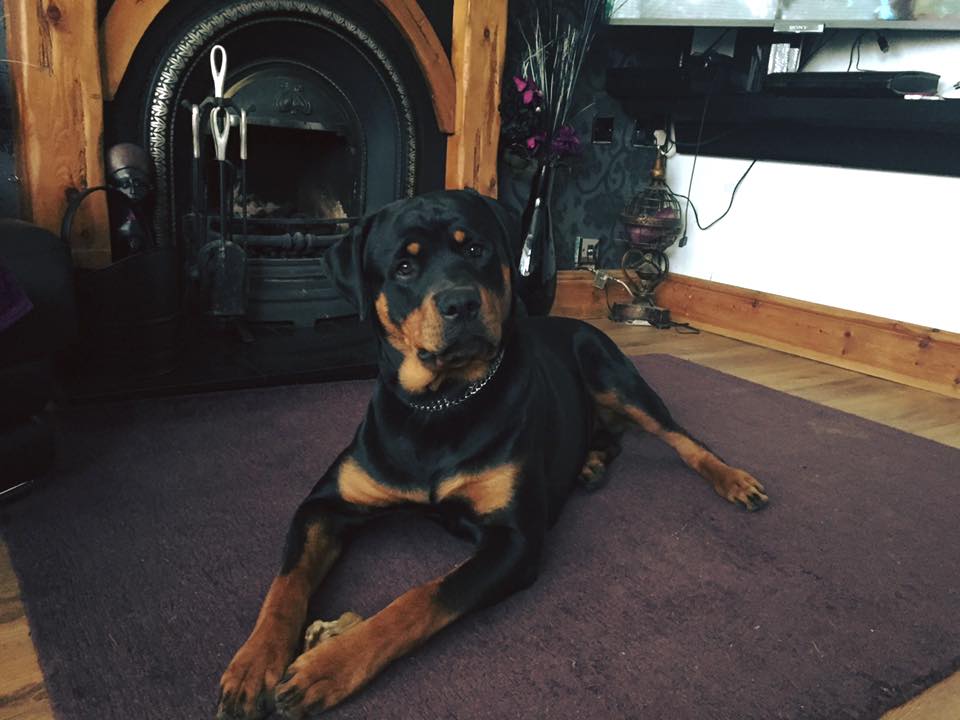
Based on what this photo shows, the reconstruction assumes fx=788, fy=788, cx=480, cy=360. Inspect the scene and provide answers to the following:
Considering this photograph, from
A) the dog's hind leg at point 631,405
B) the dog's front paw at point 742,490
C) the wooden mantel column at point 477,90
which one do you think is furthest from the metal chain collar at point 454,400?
the wooden mantel column at point 477,90

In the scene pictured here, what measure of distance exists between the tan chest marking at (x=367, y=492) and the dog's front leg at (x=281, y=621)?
53 millimetres

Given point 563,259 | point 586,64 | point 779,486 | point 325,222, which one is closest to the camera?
point 779,486

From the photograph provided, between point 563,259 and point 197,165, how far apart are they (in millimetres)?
1857

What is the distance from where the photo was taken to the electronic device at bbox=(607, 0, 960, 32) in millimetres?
2826

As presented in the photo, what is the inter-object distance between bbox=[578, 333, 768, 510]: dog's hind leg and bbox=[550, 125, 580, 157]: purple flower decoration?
4.79ft

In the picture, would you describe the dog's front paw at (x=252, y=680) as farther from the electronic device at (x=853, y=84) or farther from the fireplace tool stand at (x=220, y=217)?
the electronic device at (x=853, y=84)

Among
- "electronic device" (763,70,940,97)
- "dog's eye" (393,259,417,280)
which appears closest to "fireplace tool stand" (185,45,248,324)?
"dog's eye" (393,259,417,280)

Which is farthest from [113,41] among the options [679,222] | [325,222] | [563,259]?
[679,222]

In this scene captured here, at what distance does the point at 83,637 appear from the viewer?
117 cm

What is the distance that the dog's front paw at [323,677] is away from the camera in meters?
1.00

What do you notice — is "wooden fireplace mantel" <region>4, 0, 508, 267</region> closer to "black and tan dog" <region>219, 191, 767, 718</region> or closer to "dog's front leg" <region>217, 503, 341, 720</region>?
"black and tan dog" <region>219, 191, 767, 718</region>

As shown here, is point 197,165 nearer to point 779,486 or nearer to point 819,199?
point 779,486

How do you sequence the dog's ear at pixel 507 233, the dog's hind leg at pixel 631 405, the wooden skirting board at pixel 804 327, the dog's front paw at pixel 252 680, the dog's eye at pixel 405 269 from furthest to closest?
the wooden skirting board at pixel 804 327 < the dog's hind leg at pixel 631 405 < the dog's ear at pixel 507 233 < the dog's eye at pixel 405 269 < the dog's front paw at pixel 252 680

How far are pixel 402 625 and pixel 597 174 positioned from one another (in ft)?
9.89
